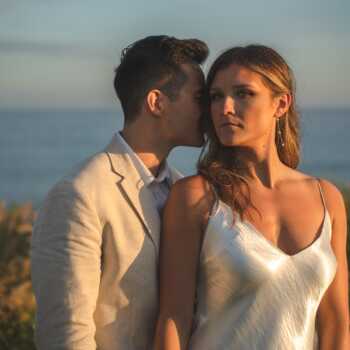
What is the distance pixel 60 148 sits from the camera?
66875 millimetres

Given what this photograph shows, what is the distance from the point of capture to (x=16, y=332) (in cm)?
724

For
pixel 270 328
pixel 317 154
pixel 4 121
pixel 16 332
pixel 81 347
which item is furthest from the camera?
pixel 4 121

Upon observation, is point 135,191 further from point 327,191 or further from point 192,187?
point 327,191

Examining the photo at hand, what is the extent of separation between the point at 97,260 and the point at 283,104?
1.01 m

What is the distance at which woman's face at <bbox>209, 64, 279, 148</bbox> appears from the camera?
4.09 meters

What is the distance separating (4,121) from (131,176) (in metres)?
81.6

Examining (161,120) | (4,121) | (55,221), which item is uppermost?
(161,120)

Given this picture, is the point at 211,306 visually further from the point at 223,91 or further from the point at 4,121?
the point at 4,121

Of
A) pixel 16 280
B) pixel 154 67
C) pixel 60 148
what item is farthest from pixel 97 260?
pixel 60 148

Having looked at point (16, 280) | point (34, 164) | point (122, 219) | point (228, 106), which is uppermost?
point (228, 106)

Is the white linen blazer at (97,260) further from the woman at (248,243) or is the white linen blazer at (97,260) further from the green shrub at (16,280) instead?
the green shrub at (16,280)

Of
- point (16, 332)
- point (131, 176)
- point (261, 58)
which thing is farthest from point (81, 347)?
point (16, 332)

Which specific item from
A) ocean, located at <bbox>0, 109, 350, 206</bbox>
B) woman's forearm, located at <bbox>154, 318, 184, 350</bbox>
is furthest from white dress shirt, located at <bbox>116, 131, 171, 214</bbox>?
ocean, located at <bbox>0, 109, 350, 206</bbox>

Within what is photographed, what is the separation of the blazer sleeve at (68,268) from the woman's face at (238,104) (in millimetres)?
613
